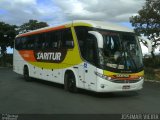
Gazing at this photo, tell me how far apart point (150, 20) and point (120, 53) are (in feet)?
62.8

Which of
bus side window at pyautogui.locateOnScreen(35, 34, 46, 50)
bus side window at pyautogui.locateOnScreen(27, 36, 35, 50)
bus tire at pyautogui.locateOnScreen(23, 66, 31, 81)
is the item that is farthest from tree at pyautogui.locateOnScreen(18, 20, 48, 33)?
bus side window at pyautogui.locateOnScreen(35, 34, 46, 50)

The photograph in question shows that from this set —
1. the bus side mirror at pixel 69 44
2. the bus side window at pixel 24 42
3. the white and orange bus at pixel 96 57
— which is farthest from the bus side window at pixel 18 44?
the bus side mirror at pixel 69 44

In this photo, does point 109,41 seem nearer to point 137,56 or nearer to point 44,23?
point 137,56

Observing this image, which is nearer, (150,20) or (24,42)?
(24,42)

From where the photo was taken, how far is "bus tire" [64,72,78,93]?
1848cm

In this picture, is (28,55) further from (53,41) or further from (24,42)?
(53,41)

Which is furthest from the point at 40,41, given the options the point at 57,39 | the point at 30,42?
the point at 57,39

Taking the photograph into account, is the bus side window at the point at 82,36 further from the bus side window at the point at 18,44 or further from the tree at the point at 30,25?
the tree at the point at 30,25

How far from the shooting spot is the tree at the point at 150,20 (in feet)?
112

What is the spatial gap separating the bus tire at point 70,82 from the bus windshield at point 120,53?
265cm

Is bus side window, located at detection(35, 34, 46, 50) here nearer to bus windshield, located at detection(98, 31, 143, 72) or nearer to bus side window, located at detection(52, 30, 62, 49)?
bus side window, located at detection(52, 30, 62, 49)

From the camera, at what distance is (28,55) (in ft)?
84.1

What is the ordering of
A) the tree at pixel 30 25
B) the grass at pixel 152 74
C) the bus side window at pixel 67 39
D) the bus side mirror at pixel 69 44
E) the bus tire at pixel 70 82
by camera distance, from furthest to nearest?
the tree at pixel 30 25
the grass at pixel 152 74
the bus side window at pixel 67 39
the bus side mirror at pixel 69 44
the bus tire at pixel 70 82

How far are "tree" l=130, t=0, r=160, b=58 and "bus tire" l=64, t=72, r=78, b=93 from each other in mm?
16200
